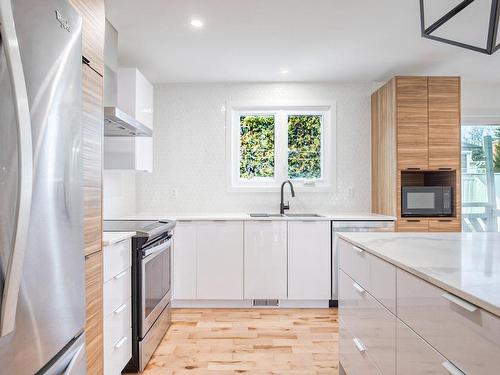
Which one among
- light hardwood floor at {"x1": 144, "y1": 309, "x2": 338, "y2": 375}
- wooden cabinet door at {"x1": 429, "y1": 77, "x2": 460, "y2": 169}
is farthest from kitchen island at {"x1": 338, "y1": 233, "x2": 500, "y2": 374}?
wooden cabinet door at {"x1": 429, "y1": 77, "x2": 460, "y2": 169}

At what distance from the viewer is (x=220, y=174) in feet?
13.2

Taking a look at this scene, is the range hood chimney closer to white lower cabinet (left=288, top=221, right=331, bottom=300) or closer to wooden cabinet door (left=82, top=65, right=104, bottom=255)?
wooden cabinet door (left=82, top=65, right=104, bottom=255)

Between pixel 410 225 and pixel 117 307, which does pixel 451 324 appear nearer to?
pixel 117 307

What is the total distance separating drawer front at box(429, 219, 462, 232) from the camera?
3.47m

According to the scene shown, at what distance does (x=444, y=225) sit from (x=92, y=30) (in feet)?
11.5

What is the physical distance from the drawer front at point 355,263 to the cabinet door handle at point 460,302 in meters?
0.64

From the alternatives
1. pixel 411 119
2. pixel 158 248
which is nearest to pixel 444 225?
pixel 411 119

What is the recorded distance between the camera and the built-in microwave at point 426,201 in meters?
3.47

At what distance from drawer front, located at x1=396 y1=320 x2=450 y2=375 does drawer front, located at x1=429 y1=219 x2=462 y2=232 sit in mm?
2555

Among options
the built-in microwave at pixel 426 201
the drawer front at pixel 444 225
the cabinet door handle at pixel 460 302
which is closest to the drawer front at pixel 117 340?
the cabinet door handle at pixel 460 302

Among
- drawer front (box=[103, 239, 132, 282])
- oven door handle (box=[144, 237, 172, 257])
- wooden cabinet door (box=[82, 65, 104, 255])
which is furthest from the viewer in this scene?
oven door handle (box=[144, 237, 172, 257])

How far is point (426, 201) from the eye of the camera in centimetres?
349

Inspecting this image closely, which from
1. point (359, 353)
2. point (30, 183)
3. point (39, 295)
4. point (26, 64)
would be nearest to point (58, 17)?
point (26, 64)

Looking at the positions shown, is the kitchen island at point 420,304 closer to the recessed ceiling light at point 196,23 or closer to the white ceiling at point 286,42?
the white ceiling at point 286,42
